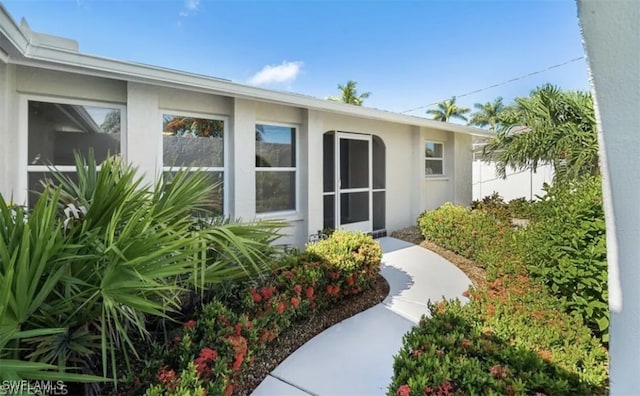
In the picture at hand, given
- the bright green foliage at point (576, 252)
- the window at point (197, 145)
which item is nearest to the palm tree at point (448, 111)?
the window at point (197, 145)

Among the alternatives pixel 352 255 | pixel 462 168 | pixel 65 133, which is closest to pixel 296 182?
pixel 352 255

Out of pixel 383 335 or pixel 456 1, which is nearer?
pixel 383 335

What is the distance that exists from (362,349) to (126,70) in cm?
533

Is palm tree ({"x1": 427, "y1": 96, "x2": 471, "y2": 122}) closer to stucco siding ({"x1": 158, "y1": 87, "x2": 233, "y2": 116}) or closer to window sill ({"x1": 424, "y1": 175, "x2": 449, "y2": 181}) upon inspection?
window sill ({"x1": 424, "y1": 175, "x2": 449, "y2": 181})

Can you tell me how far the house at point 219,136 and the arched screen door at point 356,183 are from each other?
3cm

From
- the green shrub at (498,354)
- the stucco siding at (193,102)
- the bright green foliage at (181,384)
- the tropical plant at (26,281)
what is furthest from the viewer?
the stucco siding at (193,102)

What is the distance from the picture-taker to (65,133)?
534 centimetres

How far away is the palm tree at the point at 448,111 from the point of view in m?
32.1

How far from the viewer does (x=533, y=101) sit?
28.4 feet

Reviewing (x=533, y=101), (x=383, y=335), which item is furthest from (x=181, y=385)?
(x=533, y=101)

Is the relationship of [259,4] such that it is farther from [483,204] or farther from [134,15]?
[483,204]

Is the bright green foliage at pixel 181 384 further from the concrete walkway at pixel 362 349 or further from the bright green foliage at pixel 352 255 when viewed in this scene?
the bright green foliage at pixel 352 255

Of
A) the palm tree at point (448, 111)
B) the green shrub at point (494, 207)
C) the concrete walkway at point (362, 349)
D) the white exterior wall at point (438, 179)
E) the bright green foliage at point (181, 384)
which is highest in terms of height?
the palm tree at point (448, 111)

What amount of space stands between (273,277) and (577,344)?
338 centimetres
